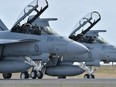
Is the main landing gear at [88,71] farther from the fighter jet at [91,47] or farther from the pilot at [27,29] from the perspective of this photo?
the pilot at [27,29]

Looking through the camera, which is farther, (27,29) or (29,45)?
(27,29)

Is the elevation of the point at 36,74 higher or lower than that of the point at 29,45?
lower

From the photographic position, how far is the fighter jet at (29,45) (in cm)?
2286

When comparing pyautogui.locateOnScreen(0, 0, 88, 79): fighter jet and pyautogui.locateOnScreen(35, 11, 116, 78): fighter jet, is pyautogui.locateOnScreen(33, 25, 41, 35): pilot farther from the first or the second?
pyautogui.locateOnScreen(35, 11, 116, 78): fighter jet

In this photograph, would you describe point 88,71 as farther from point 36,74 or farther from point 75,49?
point 36,74

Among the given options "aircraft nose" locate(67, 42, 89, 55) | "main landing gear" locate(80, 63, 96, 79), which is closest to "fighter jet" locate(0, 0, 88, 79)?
"aircraft nose" locate(67, 42, 89, 55)

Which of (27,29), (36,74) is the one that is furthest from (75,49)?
(27,29)

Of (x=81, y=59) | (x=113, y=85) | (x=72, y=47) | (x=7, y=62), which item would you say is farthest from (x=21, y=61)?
(x=113, y=85)

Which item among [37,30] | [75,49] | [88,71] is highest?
[37,30]

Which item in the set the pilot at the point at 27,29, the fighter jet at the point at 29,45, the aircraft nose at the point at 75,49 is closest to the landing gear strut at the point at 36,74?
the fighter jet at the point at 29,45

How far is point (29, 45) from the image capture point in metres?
23.5

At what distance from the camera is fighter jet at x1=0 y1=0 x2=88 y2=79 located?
75.0 ft

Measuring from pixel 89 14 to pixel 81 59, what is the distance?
11.0ft

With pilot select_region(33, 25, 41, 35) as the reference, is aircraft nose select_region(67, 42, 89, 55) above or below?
below
